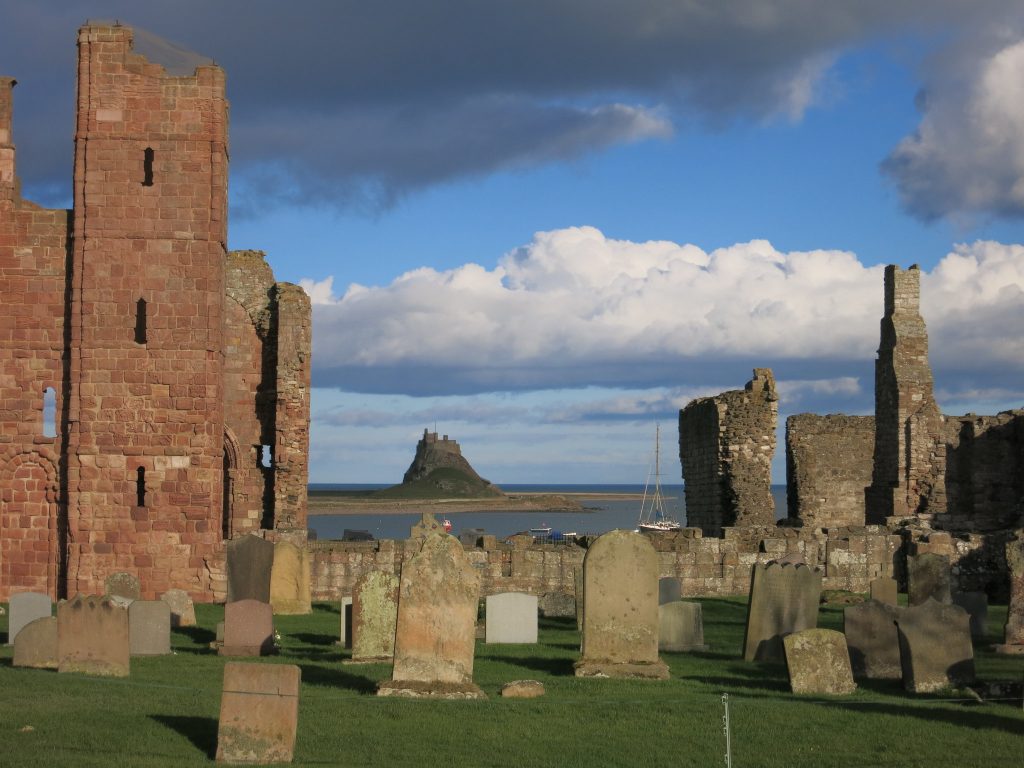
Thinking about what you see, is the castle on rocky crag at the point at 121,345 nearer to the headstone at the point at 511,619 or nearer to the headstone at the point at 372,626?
the headstone at the point at 511,619

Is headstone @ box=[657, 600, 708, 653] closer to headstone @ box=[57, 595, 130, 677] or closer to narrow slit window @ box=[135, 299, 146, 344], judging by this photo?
headstone @ box=[57, 595, 130, 677]

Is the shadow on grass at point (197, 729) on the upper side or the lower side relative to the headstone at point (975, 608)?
lower

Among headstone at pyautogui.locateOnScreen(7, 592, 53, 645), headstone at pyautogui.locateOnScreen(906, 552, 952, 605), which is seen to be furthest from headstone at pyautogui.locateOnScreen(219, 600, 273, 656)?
headstone at pyautogui.locateOnScreen(906, 552, 952, 605)

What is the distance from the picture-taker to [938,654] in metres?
14.1

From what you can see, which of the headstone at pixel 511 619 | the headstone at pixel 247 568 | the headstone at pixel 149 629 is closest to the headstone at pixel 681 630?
the headstone at pixel 511 619

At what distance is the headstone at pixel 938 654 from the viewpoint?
46.2 feet

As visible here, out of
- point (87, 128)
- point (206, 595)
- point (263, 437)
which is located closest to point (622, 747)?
point (206, 595)

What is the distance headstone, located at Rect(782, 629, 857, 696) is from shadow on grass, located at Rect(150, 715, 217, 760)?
5.40m

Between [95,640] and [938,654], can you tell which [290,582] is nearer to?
[95,640]

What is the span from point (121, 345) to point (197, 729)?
1453 cm

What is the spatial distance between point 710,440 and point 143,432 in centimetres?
1465

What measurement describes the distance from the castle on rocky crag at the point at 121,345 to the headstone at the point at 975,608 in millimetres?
12728

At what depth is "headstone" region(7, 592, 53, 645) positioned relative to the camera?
59.1ft

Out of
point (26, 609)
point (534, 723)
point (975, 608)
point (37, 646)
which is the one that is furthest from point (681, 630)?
point (26, 609)
